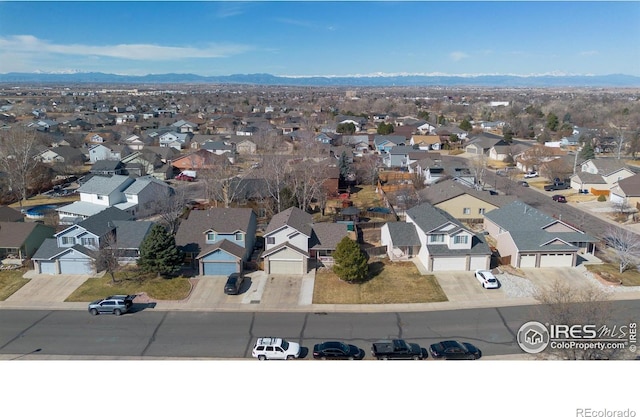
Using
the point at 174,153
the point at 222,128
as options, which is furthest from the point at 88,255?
the point at 222,128

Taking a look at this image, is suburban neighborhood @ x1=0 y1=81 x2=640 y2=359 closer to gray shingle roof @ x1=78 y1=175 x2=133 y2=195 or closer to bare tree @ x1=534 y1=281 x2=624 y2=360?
gray shingle roof @ x1=78 y1=175 x2=133 y2=195

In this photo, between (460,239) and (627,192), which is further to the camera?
(627,192)

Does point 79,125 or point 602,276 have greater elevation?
point 79,125

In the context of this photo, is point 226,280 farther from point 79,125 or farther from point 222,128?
point 79,125

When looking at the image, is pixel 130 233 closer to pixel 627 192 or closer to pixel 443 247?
pixel 443 247

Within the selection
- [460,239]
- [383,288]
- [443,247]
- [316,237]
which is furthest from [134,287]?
[460,239]

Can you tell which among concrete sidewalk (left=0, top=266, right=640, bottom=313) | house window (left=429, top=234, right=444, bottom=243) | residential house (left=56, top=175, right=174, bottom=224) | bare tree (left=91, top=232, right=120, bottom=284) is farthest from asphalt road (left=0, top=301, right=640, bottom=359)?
residential house (left=56, top=175, right=174, bottom=224)

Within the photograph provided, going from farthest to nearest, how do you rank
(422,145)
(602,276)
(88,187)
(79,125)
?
1. (79,125)
2. (422,145)
3. (88,187)
4. (602,276)
